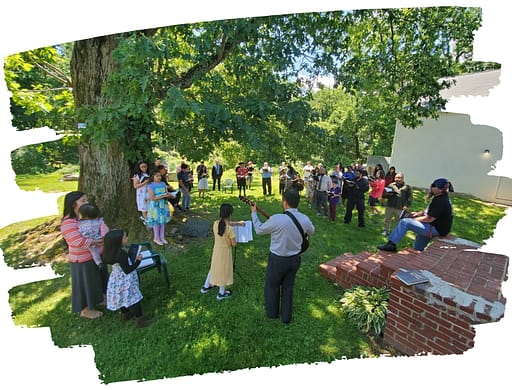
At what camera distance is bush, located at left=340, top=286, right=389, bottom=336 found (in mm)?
3215

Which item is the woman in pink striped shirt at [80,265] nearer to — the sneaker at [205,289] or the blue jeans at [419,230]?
the sneaker at [205,289]

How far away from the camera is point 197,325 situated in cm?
332

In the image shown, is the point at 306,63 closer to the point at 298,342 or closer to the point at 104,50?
the point at 104,50

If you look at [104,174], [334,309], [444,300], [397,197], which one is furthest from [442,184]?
[104,174]

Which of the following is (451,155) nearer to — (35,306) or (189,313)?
(189,313)

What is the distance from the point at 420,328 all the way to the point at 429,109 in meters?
3.34

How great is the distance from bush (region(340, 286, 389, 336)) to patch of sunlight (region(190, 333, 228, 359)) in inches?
69.7

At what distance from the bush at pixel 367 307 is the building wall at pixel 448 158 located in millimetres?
1984

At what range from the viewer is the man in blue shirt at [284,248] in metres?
3.04

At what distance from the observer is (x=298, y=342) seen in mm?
3088

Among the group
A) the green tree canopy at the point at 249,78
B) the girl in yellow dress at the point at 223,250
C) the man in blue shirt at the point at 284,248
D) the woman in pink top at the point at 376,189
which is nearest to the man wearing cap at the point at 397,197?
the woman in pink top at the point at 376,189

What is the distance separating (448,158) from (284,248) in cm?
358

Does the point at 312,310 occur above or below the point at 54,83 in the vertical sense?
below

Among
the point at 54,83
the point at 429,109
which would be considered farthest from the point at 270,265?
the point at 54,83
